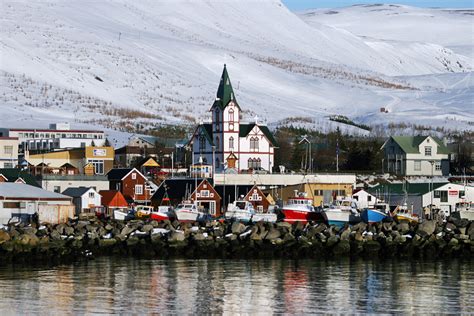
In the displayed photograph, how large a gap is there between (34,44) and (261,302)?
73.6 meters

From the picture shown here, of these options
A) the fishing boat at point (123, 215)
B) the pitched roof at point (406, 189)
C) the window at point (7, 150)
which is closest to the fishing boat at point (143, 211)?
the fishing boat at point (123, 215)

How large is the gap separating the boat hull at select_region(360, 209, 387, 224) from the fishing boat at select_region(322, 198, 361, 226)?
23 centimetres

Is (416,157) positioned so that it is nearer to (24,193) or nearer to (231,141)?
(231,141)

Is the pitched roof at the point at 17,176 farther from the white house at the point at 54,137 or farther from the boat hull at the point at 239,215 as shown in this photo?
the white house at the point at 54,137

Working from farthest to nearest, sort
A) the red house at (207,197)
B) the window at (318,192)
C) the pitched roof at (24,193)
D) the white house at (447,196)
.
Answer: the window at (318,192) → the white house at (447,196) → the red house at (207,197) → the pitched roof at (24,193)

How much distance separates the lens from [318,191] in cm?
4375

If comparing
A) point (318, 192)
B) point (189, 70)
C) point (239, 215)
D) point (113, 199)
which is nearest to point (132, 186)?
point (113, 199)

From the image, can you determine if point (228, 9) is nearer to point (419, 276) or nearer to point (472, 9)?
point (472, 9)

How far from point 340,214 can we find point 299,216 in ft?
3.41

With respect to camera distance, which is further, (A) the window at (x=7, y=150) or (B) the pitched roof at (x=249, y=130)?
(B) the pitched roof at (x=249, y=130)

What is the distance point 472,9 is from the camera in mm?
198375

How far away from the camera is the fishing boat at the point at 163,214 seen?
122ft

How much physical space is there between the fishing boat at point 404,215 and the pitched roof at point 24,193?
8456mm

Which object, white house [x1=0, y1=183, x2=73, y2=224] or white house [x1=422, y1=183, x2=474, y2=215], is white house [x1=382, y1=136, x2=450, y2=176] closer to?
white house [x1=422, y1=183, x2=474, y2=215]
